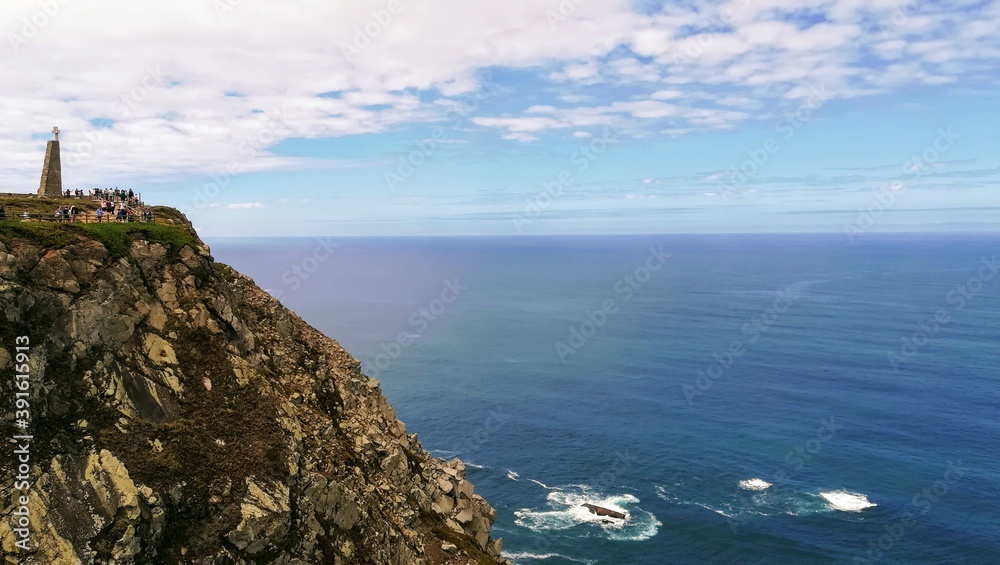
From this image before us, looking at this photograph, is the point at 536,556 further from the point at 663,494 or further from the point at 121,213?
the point at 121,213

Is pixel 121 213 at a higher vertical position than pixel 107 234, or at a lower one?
higher

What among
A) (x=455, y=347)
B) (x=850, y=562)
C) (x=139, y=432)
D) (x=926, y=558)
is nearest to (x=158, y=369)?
(x=139, y=432)

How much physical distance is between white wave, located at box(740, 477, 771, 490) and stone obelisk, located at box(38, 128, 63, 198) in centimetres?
8390

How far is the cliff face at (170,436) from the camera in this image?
2964 cm

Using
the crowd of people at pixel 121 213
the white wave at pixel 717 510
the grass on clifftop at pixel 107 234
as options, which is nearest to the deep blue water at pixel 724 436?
the white wave at pixel 717 510

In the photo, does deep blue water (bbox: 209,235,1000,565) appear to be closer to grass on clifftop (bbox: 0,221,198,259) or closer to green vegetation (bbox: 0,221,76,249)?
grass on clifftop (bbox: 0,221,198,259)

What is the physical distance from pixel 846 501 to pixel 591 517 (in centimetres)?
3342

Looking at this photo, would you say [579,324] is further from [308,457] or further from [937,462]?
[308,457]

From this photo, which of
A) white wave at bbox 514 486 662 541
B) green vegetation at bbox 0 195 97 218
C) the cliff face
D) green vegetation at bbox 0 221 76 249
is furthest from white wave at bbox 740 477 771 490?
green vegetation at bbox 0 195 97 218

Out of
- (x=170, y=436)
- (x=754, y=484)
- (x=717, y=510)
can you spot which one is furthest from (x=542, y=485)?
(x=170, y=436)

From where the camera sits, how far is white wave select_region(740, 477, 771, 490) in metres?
81.7

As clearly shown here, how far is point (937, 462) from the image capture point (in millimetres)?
88062

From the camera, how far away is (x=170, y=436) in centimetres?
3294

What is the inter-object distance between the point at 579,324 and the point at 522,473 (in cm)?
11192
